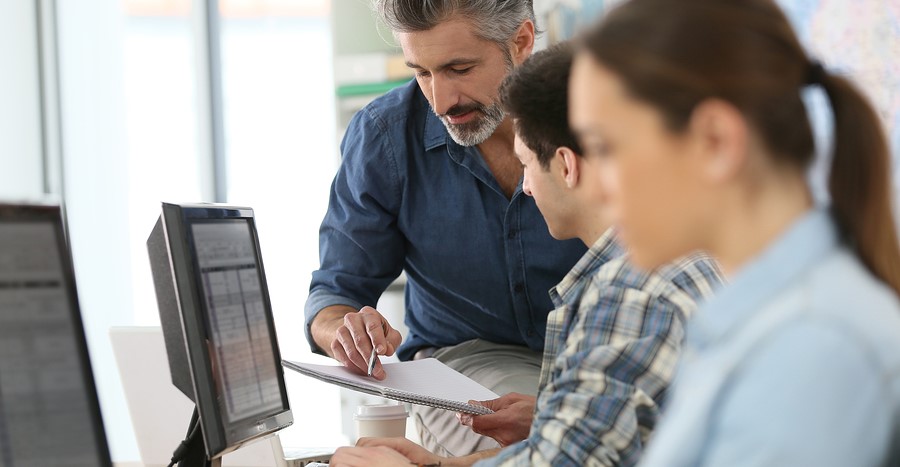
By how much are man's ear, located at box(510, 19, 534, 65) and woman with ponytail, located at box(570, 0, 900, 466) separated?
131cm

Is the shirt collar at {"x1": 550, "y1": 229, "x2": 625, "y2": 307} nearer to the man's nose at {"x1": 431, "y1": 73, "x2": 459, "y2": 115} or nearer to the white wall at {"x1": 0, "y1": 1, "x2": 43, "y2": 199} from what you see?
the man's nose at {"x1": 431, "y1": 73, "x2": 459, "y2": 115}

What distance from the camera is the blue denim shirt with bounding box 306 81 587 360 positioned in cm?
206

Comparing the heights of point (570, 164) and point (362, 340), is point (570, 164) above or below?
above

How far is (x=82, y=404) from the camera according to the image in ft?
2.95

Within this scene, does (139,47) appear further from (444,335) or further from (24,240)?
(24,240)

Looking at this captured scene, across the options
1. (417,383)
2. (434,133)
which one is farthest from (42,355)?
(434,133)

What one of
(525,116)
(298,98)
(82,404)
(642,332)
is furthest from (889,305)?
(298,98)

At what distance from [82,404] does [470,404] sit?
0.70m

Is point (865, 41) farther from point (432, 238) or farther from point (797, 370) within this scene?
point (797, 370)

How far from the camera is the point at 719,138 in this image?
0.69m

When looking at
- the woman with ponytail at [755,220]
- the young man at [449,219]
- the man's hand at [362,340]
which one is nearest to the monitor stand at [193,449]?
the man's hand at [362,340]

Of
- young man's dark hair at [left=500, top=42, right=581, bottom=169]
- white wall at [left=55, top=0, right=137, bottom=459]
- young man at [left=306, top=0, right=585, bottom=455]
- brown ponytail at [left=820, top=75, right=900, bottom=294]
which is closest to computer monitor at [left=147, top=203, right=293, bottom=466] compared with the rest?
young man's dark hair at [left=500, top=42, right=581, bottom=169]

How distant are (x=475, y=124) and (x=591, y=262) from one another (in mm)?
799

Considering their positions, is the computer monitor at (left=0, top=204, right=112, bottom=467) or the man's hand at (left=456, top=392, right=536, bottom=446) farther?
the man's hand at (left=456, top=392, right=536, bottom=446)
